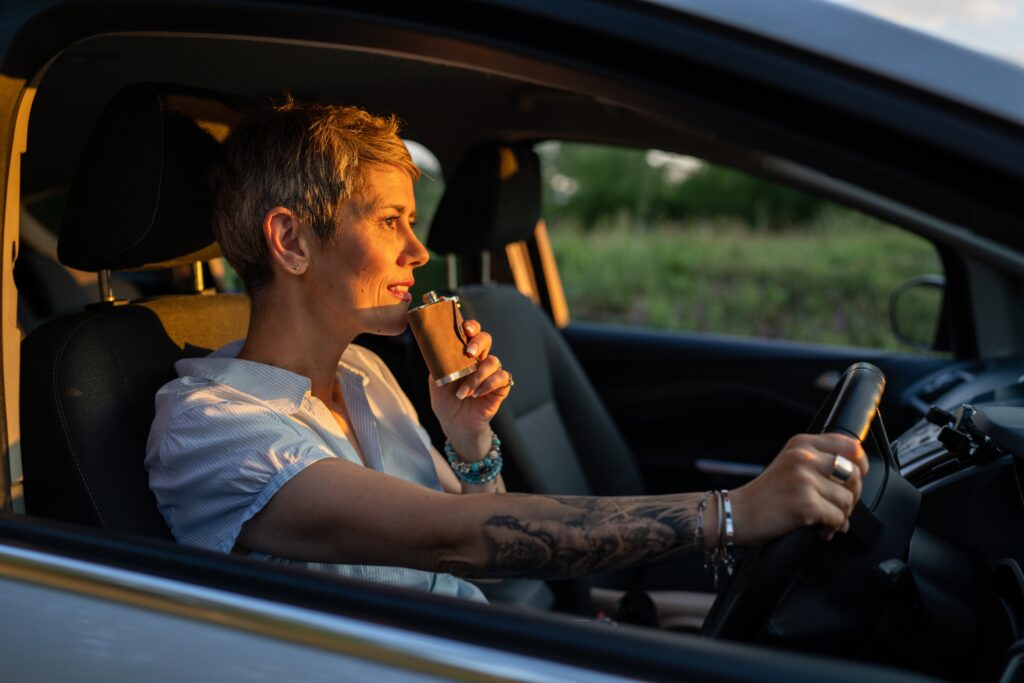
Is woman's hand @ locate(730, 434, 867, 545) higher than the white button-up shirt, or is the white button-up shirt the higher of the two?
woman's hand @ locate(730, 434, 867, 545)

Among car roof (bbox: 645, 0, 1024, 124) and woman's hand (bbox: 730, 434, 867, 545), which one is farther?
woman's hand (bbox: 730, 434, 867, 545)

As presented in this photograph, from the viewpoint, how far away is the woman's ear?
1.62 m

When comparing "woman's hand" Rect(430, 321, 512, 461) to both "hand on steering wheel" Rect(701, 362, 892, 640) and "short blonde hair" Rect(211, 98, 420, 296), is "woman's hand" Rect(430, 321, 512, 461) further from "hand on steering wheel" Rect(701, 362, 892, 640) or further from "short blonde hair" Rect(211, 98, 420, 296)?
"hand on steering wheel" Rect(701, 362, 892, 640)

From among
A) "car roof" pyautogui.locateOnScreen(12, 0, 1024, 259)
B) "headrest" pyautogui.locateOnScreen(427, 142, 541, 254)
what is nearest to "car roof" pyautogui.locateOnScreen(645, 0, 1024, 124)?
"car roof" pyautogui.locateOnScreen(12, 0, 1024, 259)

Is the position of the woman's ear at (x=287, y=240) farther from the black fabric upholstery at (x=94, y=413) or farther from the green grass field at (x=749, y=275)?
the green grass field at (x=749, y=275)

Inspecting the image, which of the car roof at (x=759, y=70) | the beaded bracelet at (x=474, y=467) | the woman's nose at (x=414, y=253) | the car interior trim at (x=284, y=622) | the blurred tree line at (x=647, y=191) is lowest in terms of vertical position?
the blurred tree line at (x=647, y=191)

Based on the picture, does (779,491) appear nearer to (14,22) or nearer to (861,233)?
(14,22)

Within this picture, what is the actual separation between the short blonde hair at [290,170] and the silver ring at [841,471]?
87 centimetres

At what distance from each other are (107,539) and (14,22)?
65 cm

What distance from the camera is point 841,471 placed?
1.10 metres

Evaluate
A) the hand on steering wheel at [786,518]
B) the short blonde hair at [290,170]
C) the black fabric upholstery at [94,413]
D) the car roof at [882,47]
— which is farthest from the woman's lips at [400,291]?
the car roof at [882,47]

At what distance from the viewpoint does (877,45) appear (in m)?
0.90

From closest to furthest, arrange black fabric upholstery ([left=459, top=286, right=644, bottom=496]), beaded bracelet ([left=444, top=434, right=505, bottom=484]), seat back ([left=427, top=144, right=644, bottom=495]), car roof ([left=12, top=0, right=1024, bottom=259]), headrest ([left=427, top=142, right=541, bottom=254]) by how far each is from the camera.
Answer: car roof ([left=12, top=0, right=1024, bottom=259])
beaded bracelet ([left=444, top=434, right=505, bottom=484])
black fabric upholstery ([left=459, top=286, right=644, bottom=496])
seat back ([left=427, top=144, right=644, bottom=495])
headrest ([left=427, top=142, right=541, bottom=254])

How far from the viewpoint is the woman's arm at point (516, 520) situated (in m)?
1.11
